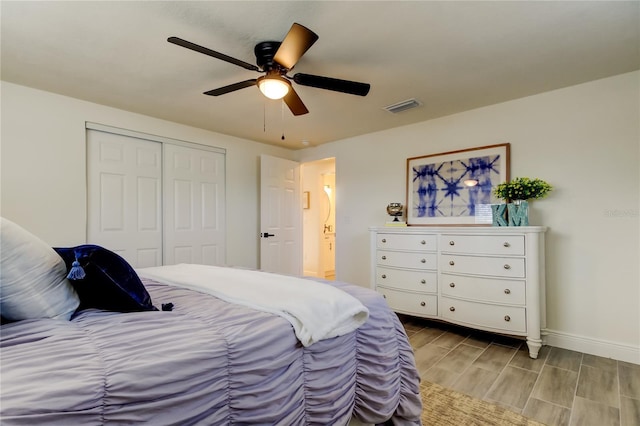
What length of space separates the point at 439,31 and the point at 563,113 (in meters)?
1.71

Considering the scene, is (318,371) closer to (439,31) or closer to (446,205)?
(439,31)

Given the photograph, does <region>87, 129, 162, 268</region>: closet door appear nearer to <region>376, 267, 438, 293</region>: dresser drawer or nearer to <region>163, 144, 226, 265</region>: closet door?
<region>163, 144, 226, 265</region>: closet door

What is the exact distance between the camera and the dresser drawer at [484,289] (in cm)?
266

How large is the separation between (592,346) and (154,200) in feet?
14.8

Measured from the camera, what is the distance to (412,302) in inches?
129

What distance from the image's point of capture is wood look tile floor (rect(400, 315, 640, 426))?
184 cm

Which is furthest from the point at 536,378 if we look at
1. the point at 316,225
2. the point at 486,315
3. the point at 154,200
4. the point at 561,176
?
the point at 316,225

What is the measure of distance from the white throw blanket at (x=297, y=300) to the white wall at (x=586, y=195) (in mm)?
2493

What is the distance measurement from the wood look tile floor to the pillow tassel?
7.15 feet

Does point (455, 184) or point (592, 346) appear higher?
point (455, 184)

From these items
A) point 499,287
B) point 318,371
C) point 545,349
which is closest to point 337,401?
point 318,371

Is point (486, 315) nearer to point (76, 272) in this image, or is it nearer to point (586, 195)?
point (586, 195)

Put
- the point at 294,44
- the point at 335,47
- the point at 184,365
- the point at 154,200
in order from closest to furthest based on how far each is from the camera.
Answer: the point at 184,365 < the point at 294,44 < the point at 335,47 < the point at 154,200

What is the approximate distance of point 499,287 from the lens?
2.74m
